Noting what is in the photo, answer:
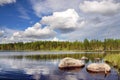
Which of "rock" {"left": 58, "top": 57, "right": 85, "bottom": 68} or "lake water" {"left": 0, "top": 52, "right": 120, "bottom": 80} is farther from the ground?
"rock" {"left": 58, "top": 57, "right": 85, "bottom": 68}

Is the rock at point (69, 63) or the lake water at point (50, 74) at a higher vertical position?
the rock at point (69, 63)

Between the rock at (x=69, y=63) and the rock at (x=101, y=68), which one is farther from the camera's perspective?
the rock at (x=69, y=63)

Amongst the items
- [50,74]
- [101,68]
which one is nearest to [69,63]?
[101,68]

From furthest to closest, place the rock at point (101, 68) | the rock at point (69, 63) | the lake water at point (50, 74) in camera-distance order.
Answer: the rock at point (69, 63)
the rock at point (101, 68)
the lake water at point (50, 74)

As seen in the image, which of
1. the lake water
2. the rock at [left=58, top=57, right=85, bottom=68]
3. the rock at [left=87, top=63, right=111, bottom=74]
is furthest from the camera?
the rock at [left=58, top=57, right=85, bottom=68]

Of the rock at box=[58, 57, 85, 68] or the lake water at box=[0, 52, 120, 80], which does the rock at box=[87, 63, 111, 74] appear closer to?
the lake water at box=[0, 52, 120, 80]

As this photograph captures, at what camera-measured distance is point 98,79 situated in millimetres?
27594

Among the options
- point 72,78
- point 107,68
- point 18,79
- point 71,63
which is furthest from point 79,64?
point 18,79

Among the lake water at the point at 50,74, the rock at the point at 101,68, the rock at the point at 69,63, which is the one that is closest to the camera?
the lake water at the point at 50,74

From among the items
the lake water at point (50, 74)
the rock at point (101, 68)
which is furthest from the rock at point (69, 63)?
the rock at point (101, 68)

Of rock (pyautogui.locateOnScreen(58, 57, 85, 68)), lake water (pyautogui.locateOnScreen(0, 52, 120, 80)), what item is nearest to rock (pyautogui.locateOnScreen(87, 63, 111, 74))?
lake water (pyautogui.locateOnScreen(0, 52, 120, 80))

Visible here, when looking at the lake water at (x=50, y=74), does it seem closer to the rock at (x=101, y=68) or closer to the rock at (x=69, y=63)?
the rock at (x=101, y=68)

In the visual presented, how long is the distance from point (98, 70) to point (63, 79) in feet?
31.0

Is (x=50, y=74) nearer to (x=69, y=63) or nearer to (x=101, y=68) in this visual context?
(x=101, y=68)
